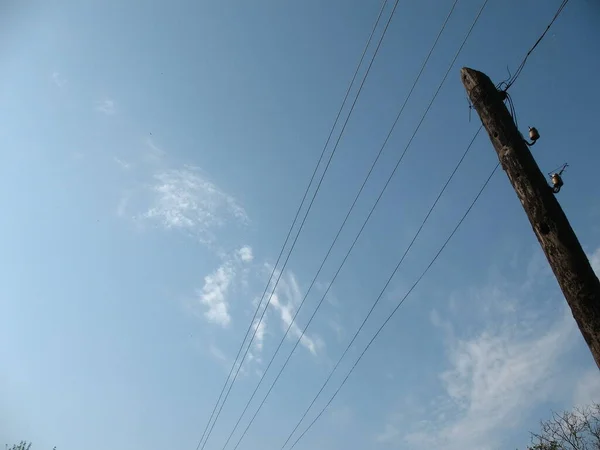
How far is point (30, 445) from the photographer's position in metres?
42.0

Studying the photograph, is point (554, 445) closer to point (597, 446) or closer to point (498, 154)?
point (597, 446)

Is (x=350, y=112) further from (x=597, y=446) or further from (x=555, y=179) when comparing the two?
(x=597, y=446)

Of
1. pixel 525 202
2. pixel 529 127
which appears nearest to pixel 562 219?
pixel 525 202

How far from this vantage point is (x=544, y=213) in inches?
185

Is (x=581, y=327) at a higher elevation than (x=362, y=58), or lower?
lower

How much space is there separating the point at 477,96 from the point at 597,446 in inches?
1223

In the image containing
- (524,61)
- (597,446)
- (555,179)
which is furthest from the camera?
(597,446)

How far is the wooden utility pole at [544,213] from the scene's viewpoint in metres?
4.10

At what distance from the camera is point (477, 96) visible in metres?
6.03

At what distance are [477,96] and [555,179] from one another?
5.73ft

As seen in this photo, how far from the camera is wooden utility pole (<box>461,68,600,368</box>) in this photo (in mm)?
4102

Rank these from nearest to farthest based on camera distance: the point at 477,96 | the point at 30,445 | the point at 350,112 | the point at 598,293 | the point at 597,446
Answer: the point at 598,293
the point at 477,96
the point at 350,112
the point at 597,446
the point at 30,445

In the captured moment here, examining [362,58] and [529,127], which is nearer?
[529,127]

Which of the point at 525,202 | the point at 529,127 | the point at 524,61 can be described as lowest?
the point at 525,202
